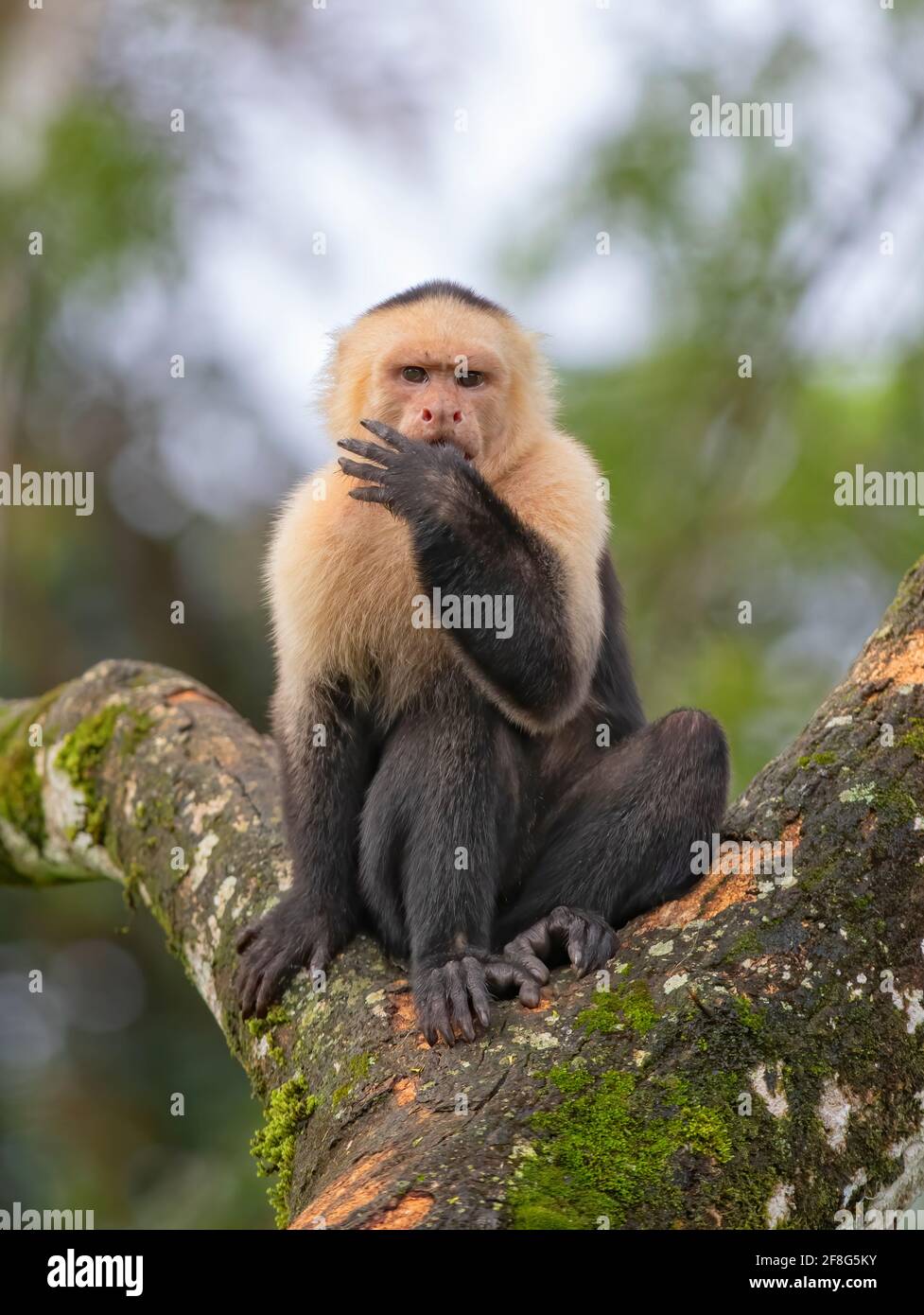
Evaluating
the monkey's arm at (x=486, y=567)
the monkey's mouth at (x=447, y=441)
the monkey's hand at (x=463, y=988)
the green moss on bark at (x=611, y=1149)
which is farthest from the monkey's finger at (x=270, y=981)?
the monkey's mouth at (x=447, y=441)

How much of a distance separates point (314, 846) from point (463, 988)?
4.05ft

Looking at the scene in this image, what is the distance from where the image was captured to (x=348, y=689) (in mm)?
5707

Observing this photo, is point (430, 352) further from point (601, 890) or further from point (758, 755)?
point (758, 755)

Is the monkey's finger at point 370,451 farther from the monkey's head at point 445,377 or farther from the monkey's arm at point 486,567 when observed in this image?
the monkey's head at point 445,377

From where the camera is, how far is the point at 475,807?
5051 mm

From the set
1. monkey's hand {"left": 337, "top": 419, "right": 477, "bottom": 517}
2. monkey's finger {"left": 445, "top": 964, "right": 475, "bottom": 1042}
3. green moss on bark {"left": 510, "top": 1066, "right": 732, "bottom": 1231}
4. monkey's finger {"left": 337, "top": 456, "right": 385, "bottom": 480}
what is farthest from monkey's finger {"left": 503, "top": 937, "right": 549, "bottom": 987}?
monkey's finger {"left": 337, "top": 456, "right": 385, "bottom": 480}

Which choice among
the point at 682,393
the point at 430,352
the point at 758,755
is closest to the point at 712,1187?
the point at 430,352

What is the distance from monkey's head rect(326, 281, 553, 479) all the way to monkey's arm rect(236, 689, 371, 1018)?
122cm

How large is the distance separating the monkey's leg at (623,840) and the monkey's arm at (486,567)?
417 millimetres

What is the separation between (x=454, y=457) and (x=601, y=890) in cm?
176

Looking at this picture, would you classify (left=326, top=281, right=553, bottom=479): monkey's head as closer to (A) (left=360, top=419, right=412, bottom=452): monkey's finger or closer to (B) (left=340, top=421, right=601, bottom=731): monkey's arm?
(A) (left=360, top=419, right=412, bottom=452): monkey's finger

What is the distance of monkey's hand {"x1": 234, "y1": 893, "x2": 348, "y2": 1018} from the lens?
532cm

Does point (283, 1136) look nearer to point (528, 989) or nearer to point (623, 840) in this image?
point (528, 989)

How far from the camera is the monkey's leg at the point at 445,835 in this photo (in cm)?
491
